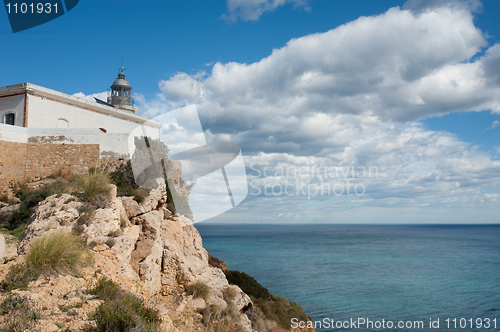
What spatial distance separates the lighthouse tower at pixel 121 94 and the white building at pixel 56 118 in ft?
34.9

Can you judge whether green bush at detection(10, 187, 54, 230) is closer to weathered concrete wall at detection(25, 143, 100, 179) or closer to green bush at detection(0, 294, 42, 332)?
weathered concrete wall at detection(25, 143, 100, 179)

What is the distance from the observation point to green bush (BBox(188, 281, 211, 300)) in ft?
28.9

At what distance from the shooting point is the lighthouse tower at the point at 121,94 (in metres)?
29.1

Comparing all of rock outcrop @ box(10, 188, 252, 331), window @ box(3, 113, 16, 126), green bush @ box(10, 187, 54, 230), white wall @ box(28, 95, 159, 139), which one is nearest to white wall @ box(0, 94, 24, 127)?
window @ box(3, 113, 16, 126)

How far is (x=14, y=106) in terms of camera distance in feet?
49.3

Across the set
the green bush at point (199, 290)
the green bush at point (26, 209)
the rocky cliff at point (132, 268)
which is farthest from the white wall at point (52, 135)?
the green bush at point (199, 290)

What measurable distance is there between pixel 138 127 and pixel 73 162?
25.0ft

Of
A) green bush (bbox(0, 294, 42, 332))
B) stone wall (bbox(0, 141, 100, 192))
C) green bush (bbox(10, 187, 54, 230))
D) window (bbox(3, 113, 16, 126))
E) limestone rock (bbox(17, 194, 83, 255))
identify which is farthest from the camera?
window (bbox(3, 113, 16, 126))

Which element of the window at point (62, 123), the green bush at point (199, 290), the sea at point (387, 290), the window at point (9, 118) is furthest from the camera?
the sea at point (387, 290)

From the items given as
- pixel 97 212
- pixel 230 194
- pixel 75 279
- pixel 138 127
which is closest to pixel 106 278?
pixel 75 279

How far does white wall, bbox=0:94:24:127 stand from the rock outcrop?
935 cm

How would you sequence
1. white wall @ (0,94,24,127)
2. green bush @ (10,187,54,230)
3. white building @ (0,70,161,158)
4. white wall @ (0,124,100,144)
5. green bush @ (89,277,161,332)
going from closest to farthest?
green bush @ (89,277,161,332) → green bush @ (10,187,54,230) → white wall @ (0,124,100,144) → white building @ (0,70,161,158) → white wall @ (0,94,24,127)

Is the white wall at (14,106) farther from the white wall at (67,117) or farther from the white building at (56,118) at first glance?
the white wall at (67,117)

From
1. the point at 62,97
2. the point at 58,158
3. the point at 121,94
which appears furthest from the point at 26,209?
the point at 121,94
